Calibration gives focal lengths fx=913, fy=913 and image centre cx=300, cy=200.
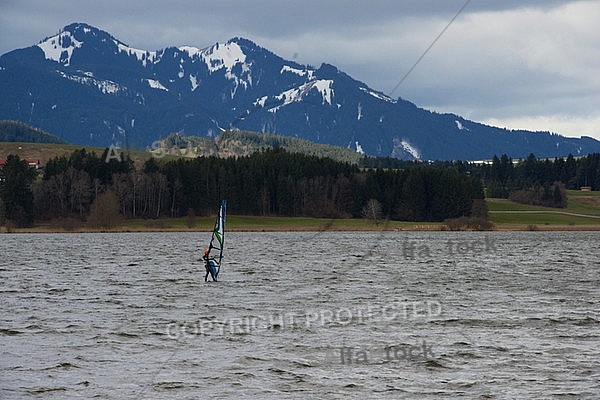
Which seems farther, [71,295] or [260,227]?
[260,227]

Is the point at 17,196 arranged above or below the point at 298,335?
above

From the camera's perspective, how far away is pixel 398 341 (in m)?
39.1

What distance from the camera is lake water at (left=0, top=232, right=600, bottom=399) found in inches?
1202

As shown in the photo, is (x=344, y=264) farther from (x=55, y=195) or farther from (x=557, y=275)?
(x=55, y=195)

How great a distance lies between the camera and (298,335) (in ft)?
134

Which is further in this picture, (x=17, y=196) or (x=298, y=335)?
(x=17, y=196)

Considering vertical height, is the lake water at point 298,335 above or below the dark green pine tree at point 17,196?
below

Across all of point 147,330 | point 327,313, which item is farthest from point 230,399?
point 327,313

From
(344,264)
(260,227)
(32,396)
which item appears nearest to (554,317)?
(32,396)

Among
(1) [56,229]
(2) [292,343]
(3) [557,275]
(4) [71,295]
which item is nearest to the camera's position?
(2) [292,343]

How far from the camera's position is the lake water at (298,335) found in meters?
30.5

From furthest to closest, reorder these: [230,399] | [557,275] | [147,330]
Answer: [557,275] < [147,330] < [230,399]

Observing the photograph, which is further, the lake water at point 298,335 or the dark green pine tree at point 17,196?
the dark green pine tree at point 17,196

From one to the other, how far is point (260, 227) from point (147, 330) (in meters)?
156
